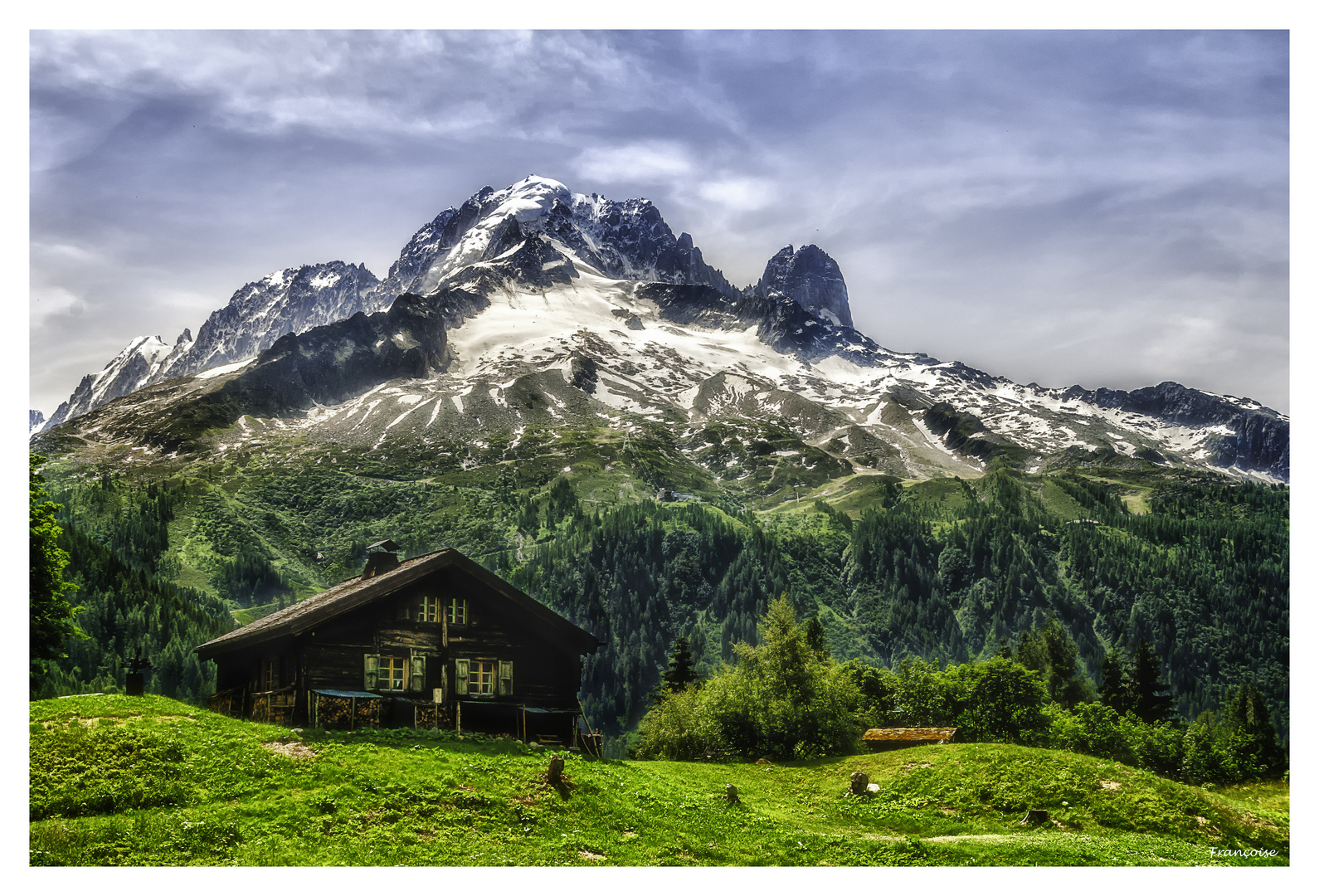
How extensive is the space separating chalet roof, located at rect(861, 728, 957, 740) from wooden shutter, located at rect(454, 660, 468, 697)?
30.5 m

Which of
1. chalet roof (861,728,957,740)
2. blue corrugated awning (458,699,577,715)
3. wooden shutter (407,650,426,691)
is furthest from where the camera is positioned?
chalet roof (861,728,957,740)

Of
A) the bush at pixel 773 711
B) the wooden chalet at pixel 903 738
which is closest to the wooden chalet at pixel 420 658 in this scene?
the bush at pixel 773 711

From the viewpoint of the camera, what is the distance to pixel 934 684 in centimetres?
8794

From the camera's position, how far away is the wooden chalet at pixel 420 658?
4566 centimetres

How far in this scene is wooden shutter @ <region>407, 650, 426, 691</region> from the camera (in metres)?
47.7

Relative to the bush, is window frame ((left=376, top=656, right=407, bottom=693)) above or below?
above

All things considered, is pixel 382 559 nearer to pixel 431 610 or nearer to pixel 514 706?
pixel 431 610

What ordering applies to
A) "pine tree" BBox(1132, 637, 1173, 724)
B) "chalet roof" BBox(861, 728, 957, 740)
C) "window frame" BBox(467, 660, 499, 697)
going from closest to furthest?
"window frame" BBox(467, 660, 499, 697), "chalet roof" BBox(861, 728, 957, 740), "pine tree" BBox(1132, 637, 1173, 724)

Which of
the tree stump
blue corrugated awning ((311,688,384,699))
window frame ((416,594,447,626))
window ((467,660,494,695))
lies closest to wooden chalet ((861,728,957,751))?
the tree stump

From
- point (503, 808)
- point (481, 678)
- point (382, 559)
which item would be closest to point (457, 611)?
point (481, 678)

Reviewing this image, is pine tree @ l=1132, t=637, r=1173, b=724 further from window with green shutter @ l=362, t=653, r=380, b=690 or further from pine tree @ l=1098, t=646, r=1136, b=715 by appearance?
window with green shutter @ l=362, t=653, r=380, b=690

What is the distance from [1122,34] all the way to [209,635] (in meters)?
162

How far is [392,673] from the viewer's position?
4747 centimetres

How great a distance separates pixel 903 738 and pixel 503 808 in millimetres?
41149
